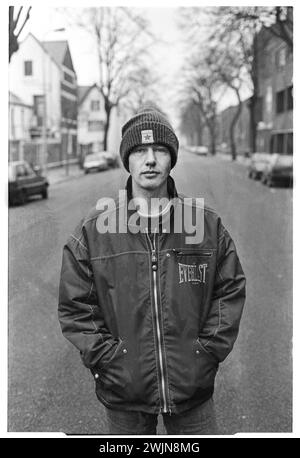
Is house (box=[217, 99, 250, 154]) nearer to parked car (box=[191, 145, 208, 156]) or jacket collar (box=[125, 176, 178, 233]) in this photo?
parked car (box=[191, 145, 208, 156])

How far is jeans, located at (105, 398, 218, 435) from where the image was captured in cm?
174

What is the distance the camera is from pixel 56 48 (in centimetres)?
220

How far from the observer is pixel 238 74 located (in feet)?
8.12

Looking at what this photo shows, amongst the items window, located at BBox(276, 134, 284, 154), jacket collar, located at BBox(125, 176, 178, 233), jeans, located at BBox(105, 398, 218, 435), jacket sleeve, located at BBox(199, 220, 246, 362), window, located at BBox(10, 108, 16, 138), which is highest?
window, located at BBox(10, 108, 16, 138)

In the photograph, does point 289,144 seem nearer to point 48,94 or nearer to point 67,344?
point 48,94

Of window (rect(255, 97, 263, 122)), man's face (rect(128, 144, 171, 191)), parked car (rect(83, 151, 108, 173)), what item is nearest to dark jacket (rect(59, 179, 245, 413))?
man's face (rect(128, 144, 171, 191))

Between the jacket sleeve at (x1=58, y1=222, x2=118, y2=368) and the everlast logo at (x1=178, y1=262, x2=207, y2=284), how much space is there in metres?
0.27

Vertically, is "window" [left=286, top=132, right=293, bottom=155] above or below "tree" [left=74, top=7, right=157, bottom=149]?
below

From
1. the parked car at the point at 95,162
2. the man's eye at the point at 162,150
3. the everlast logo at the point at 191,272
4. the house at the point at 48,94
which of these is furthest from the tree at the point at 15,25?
the everlast logo at the point at 191,272

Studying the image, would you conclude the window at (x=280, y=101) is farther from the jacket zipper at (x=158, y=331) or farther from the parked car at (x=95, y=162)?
the jacket zipper at (x=158, y=331)

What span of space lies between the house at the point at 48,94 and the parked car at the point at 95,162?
0.06m

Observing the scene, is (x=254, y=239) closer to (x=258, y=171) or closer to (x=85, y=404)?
(x=258, y=171)

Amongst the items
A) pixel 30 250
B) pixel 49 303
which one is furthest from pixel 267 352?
pixel 30 250

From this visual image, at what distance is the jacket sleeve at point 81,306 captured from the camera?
5.37ft
